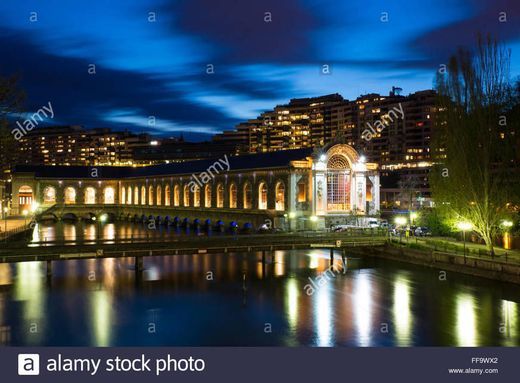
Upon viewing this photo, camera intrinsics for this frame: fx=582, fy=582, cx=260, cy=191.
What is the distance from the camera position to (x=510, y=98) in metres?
47.0

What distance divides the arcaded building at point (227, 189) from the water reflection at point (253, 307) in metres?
19.6

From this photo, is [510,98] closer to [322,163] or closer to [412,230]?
[412,230]

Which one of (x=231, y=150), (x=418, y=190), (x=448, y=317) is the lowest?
(x=448, y=317)

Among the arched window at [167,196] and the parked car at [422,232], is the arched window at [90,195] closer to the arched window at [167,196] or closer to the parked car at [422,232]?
the arched window at [167,196]

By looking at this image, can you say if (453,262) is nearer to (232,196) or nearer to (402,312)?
(402,312)

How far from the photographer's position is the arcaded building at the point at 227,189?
67.8 m

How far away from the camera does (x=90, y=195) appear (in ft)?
385

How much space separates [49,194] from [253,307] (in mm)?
87011

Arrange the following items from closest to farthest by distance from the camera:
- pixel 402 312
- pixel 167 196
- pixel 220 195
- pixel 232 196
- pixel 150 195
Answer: pixel 402 312 < pixel 232 196 < pixel 220 195 < pixel 167 196 < pixel 150 195

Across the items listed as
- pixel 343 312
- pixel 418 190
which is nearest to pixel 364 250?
pixel 343 312

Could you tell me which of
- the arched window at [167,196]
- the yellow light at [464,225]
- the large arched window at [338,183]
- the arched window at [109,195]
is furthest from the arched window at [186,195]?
the yellow light at [464,225]

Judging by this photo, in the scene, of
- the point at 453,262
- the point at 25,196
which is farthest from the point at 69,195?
the point at 453,262

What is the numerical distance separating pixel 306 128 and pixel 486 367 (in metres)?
167

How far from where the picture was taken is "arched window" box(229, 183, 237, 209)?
261 ft
